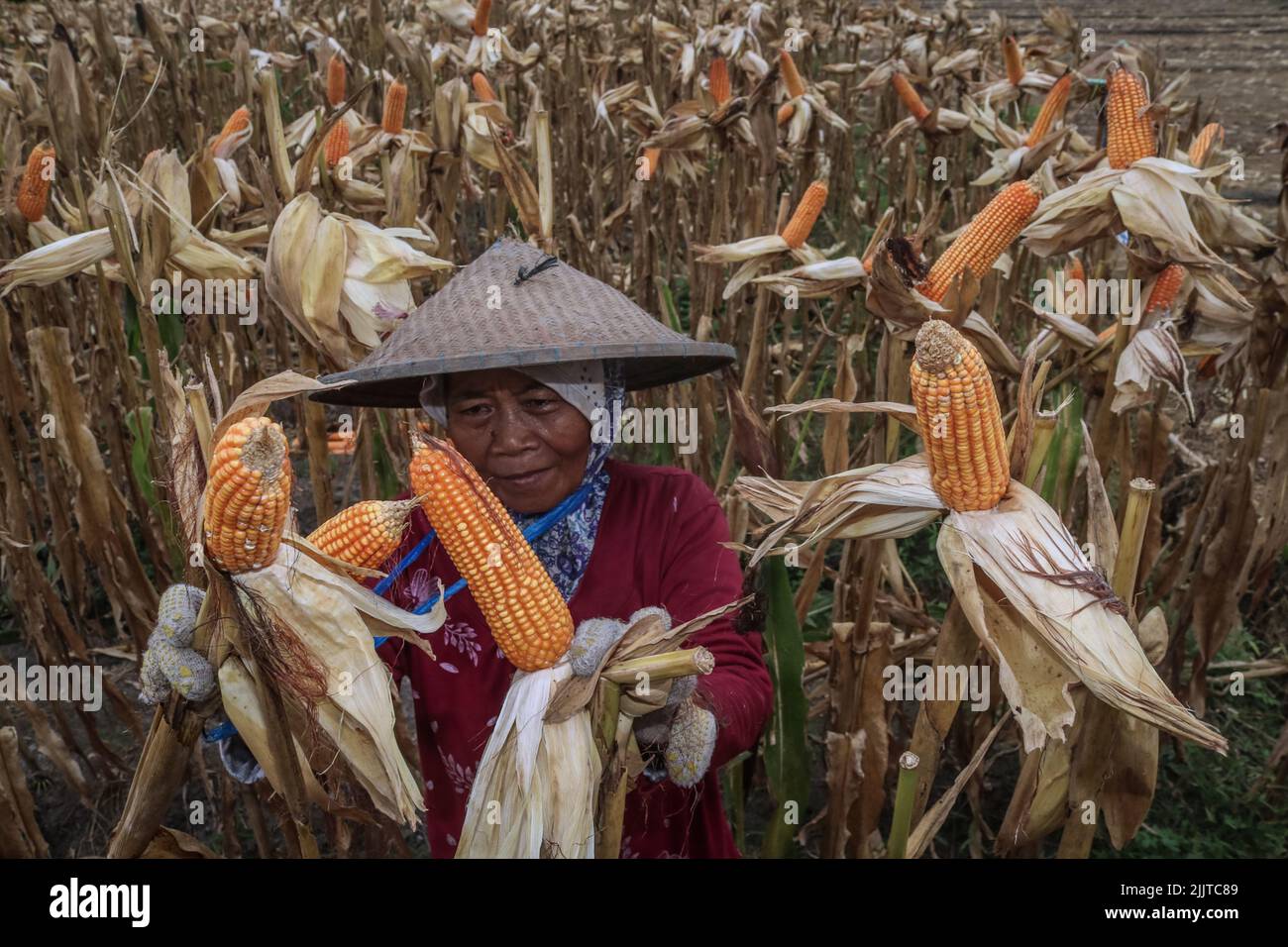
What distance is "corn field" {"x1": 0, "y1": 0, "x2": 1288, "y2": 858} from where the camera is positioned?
65.2 inches

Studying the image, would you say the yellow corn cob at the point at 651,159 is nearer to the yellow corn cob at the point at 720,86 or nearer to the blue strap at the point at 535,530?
the yellow corn cob at the point at 720,86

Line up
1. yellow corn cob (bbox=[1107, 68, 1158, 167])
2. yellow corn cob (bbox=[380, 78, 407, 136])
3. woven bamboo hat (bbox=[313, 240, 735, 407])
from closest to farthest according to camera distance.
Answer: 1. woven bamboo hat (bbox=[313, 240, 735, 407])
2. yellow corn cob (bbox=[1107, 68, 1158, 167])
3. yellow corn cob (bbox=[380, 78, 407, 136])

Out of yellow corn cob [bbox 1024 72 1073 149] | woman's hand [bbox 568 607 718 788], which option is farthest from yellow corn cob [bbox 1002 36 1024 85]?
woman's hand [bbox 568 607 718 788]

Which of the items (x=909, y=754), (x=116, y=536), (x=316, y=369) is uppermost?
(x=316, y=369)

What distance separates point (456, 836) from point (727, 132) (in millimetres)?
3334

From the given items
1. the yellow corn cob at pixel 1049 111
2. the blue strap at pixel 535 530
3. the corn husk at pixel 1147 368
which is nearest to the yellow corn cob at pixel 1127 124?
the corn husk at pixel 1147 368

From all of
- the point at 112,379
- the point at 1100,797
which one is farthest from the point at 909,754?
the point at 112,379

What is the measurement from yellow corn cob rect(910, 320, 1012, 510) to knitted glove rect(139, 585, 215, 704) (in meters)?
1.11

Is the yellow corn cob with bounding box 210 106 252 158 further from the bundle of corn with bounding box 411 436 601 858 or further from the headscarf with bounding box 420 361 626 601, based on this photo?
the bundle of corn with bounding box 411 436 601 858

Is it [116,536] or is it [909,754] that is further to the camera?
[116,536]

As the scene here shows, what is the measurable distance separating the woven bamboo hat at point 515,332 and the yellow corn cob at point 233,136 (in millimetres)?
1641

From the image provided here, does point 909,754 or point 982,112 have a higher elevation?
point 982,112
